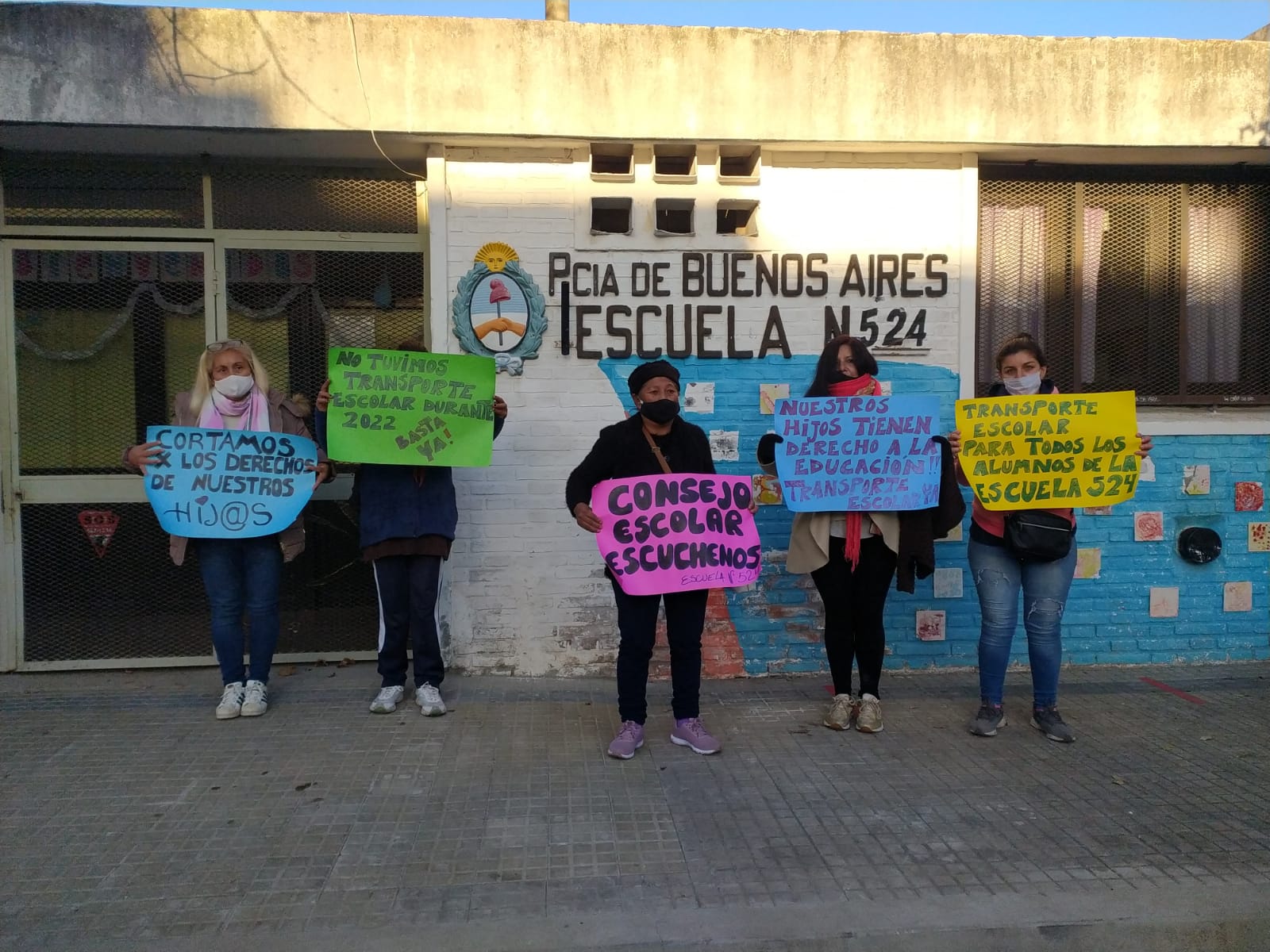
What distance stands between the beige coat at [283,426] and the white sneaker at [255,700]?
0.67 meters

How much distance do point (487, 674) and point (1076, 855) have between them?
322cm

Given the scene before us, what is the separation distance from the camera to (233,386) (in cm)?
470

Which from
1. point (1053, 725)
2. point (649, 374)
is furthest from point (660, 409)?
point (1053, 725)

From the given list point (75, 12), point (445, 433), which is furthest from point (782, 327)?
point (75, 12)

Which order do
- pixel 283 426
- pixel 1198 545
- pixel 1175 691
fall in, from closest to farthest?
pixel 283 426
pixel 1175 691
pixel 1198 545

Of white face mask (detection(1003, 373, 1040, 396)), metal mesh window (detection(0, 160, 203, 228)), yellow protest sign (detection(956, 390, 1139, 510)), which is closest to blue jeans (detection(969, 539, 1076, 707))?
yellow protest sign (detection(956, 390, 1139, 510))

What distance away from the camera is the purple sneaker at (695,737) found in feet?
14.3

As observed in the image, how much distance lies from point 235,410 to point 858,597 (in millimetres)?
3257

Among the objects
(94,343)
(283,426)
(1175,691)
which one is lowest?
(1175,691)

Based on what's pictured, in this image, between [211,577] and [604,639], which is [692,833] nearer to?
[604,639]

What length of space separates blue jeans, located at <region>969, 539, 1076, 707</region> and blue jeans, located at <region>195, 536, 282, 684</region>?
361cm

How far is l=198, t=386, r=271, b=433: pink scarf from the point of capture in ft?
15.6

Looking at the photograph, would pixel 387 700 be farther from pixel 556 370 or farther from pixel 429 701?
pixel 556 370

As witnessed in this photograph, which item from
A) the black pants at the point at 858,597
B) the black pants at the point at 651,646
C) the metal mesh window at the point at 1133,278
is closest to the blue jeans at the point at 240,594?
the black pants at the point at 651,646
